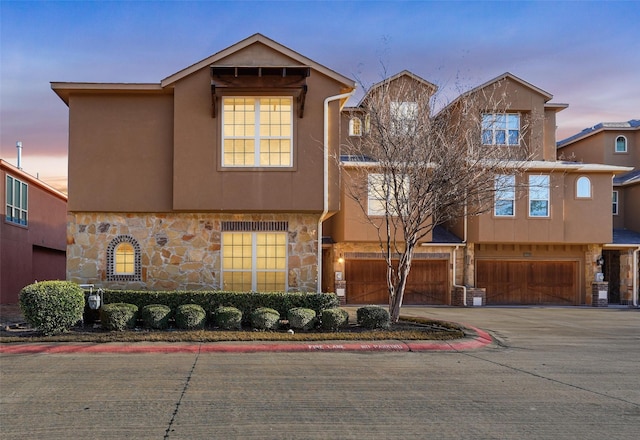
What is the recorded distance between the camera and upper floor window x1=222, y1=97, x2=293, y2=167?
50.6 ft

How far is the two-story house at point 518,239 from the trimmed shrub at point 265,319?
31.2 feet

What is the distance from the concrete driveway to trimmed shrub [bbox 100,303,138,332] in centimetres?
219

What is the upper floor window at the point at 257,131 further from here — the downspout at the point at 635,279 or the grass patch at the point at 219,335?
the downspout at the point at 635,279

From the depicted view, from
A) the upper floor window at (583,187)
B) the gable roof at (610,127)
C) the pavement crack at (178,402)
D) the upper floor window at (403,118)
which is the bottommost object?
the pavement crack at (178,402)

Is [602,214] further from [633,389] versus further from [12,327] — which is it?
[12,327]

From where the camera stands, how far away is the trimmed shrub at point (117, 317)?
1303 cm

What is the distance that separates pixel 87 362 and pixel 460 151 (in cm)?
1042

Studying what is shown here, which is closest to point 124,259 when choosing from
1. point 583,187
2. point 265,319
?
point 265,319

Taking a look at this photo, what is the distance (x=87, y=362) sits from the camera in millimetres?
10172

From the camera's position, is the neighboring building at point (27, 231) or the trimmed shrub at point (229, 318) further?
the neighboring building at point (27, 231)

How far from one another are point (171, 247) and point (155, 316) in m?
3.07

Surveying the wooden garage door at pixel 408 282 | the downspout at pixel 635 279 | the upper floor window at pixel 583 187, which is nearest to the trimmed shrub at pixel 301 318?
the wooden garage door at pixel 408 282

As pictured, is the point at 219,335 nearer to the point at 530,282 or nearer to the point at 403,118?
the point at 403,118

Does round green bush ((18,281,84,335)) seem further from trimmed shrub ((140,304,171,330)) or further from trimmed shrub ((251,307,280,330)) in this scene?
trimmed shrub ((251,307,280,330))
